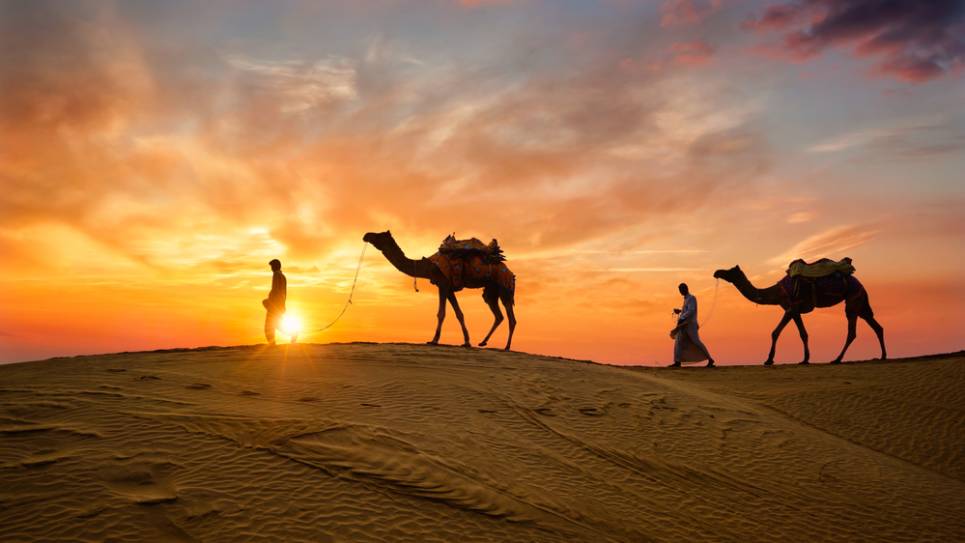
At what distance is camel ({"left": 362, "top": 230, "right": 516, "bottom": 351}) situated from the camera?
1570 cm

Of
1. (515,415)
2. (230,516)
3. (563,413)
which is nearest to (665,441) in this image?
(563,413)

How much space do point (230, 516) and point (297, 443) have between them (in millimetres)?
1435

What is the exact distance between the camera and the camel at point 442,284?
51.5 ft

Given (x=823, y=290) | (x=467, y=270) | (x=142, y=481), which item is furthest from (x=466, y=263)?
(x=823, y=290)

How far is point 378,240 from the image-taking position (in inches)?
639

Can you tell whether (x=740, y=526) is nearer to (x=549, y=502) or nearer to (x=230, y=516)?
(x=549, y=502)

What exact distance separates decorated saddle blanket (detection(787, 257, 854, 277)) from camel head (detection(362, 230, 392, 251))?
42.6 ft

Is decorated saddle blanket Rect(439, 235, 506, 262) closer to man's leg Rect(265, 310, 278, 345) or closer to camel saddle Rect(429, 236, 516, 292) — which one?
camel saddle Rect(429, 236, 516, 292)

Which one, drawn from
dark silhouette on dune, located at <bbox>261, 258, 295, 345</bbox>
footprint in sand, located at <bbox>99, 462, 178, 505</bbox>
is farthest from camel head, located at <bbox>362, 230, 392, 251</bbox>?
footprint in sand, located at <bbox>99, 462, 178, 505</bbox>

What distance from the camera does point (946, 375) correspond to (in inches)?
572

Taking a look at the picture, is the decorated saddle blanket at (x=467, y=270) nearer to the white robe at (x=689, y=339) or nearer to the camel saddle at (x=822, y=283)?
the white robe at (x=689, y=339)

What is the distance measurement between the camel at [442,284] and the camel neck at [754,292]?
856 centimetres

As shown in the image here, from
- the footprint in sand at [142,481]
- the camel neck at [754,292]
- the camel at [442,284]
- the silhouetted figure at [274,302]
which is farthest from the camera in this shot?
the camel neck at [754,292]

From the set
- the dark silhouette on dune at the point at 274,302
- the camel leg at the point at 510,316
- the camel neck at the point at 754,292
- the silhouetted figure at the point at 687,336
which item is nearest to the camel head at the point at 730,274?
the camel neck at the point at 754,292
